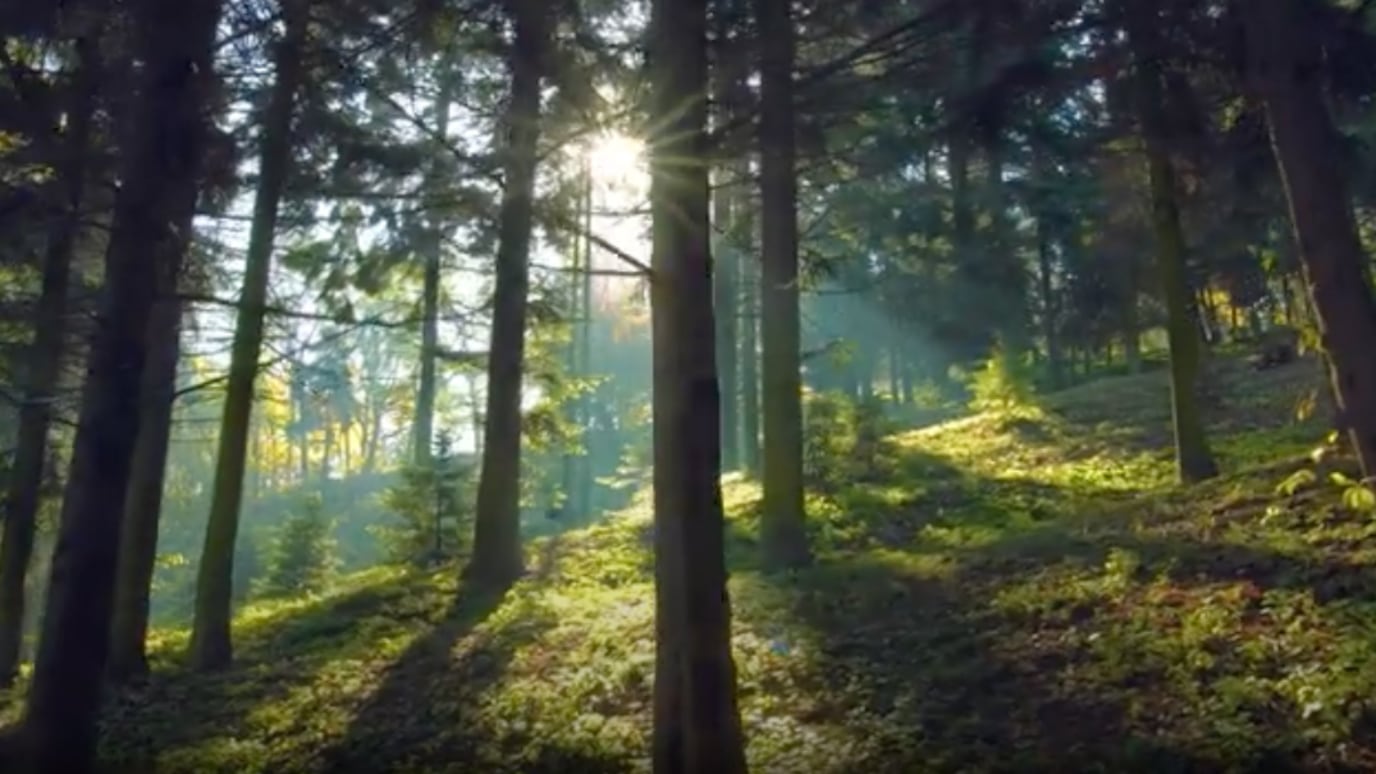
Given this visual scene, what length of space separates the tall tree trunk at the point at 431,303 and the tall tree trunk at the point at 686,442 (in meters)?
1.39

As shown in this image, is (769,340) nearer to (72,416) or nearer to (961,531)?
(961,531)

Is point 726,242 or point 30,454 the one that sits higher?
point 726,242

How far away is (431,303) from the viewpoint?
16.4 m

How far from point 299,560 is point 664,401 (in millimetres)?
17241

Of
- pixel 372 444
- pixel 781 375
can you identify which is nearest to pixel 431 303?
pixel 781 375

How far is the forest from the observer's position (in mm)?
6457

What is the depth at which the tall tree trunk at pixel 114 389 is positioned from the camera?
7.43 m

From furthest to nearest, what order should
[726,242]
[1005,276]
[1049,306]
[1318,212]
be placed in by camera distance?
[1049,306], [1005,276], [726,242], [1318,212]

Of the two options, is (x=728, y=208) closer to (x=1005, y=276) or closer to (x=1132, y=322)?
(x=1132, y=322)

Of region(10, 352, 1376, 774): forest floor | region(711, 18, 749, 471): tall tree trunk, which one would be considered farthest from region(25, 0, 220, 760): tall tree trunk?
region(711, 18, 749, 471): tall tree trunk

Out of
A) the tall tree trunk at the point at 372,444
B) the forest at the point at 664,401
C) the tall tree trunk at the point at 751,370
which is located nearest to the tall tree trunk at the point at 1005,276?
the tall tree trunk at the point at 751,370

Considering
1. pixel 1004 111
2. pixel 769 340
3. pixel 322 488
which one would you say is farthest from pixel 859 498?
pixel 322 488

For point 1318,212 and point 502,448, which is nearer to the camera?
point 1318,212

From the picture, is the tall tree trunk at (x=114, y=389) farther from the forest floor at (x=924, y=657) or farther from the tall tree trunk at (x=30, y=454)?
the tall tree trunk at (x=30, y=454)
